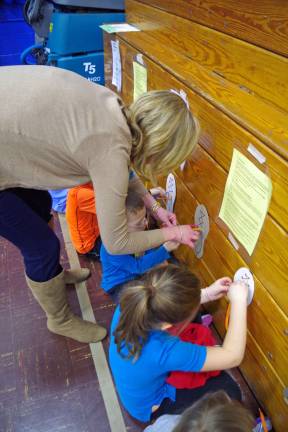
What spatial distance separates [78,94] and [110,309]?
1.04 meters

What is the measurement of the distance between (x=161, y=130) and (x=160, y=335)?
0.55 meters

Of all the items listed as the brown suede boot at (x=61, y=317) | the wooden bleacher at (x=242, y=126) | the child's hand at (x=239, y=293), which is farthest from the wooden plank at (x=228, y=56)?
the brown suede boot at (x=61, y=317)

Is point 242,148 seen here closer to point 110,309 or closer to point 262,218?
point 262,218

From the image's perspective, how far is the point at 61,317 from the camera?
4.62 ft

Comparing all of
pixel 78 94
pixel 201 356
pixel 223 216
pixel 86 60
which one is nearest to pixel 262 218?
pixel 223 216

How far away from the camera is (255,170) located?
89 centimetres

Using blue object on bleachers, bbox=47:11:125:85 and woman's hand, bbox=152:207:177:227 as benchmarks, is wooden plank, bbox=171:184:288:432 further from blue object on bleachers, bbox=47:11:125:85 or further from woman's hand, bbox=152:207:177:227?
blue object on bleachers, bbox=47:11:125:85

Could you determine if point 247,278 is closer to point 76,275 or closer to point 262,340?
point 262,340

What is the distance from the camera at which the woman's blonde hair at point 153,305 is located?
88 centimetres

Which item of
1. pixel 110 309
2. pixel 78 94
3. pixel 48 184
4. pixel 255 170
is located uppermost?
pixel 78 94

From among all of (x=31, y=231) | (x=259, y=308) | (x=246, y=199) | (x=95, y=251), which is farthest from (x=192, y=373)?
(x=95, y=251)

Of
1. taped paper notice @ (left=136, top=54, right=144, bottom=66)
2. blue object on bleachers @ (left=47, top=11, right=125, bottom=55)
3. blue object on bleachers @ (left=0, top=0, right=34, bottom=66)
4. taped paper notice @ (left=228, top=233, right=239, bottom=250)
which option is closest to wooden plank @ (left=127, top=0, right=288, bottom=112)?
taped paper notice @ (left=136, top=54, right=144, bottom=66)

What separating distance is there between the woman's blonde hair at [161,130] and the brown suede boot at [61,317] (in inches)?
24.4

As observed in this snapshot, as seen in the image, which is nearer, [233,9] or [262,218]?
[262,218]
